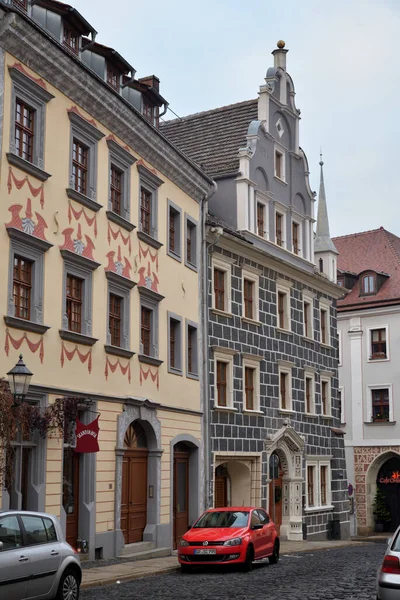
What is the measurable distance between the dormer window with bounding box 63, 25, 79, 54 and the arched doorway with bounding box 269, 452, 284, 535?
1695 centimetres

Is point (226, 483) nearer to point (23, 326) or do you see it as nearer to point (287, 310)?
point (287, 310)

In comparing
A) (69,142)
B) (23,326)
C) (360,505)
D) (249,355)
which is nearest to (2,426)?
(23,326)

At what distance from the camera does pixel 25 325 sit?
19.7 meters

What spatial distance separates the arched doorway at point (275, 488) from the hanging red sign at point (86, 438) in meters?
13.4

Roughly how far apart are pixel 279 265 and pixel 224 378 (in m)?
5.88

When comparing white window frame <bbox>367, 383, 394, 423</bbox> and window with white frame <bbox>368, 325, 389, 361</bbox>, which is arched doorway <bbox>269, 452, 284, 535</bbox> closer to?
white window frame <bbox>367, 383, 394, 423</bbox>

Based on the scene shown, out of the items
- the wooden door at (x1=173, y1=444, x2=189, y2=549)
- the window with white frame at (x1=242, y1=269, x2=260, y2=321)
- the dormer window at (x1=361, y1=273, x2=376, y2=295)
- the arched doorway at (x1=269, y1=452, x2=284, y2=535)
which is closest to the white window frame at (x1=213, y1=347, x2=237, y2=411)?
the window with white frame at (x1=242, y1=269, x2=260, y2=321)

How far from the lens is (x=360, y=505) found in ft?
168

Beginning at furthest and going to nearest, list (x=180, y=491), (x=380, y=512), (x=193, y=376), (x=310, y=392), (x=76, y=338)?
(x=380, y=512) → (x=310, y=392) → (x=193, y=376) → (x=180, y=491) → (x=76, y=338)

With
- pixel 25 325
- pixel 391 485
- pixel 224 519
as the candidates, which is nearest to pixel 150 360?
pixel 224 519

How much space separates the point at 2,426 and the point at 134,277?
866 cm

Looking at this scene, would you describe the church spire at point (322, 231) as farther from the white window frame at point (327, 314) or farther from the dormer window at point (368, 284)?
the dormer window at point (368, 284)

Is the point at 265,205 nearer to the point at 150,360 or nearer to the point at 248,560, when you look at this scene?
the point at 150,360

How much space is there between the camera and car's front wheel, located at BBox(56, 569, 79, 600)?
1377 cm
